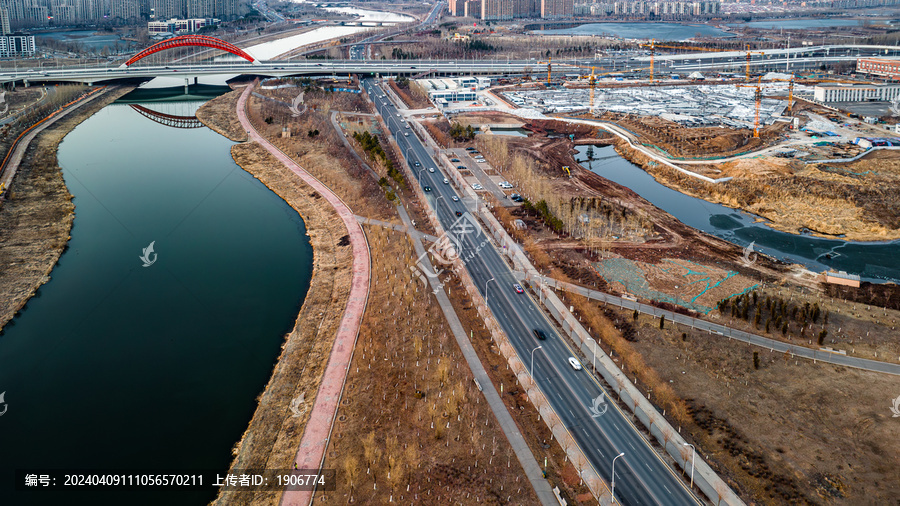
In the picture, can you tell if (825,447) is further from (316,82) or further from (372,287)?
(316,82)

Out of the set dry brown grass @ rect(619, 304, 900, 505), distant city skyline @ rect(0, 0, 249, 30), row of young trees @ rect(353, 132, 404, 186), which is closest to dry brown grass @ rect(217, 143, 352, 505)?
row of young trees @ rect(353, 132, 404, 186)

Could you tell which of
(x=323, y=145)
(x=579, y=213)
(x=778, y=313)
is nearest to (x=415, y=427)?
(x=778, y=313)

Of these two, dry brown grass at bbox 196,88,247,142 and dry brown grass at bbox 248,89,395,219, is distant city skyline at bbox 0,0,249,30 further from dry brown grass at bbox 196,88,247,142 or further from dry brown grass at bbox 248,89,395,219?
dry brown grass at bbox 248,89,395,219

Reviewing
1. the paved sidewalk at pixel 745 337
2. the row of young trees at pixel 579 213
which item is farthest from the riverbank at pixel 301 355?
the row of young trees at pixel 579 213

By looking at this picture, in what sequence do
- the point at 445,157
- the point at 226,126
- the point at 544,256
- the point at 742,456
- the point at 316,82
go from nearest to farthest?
the point at 742,456, the point at 544,256, the point at 445,157, the point at 226,126, the point at 316,82

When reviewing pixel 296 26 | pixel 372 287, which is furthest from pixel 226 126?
pixel 296 26

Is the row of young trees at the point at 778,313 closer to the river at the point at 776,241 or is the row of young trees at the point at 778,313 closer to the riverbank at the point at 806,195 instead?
the river at the point at 776,241
